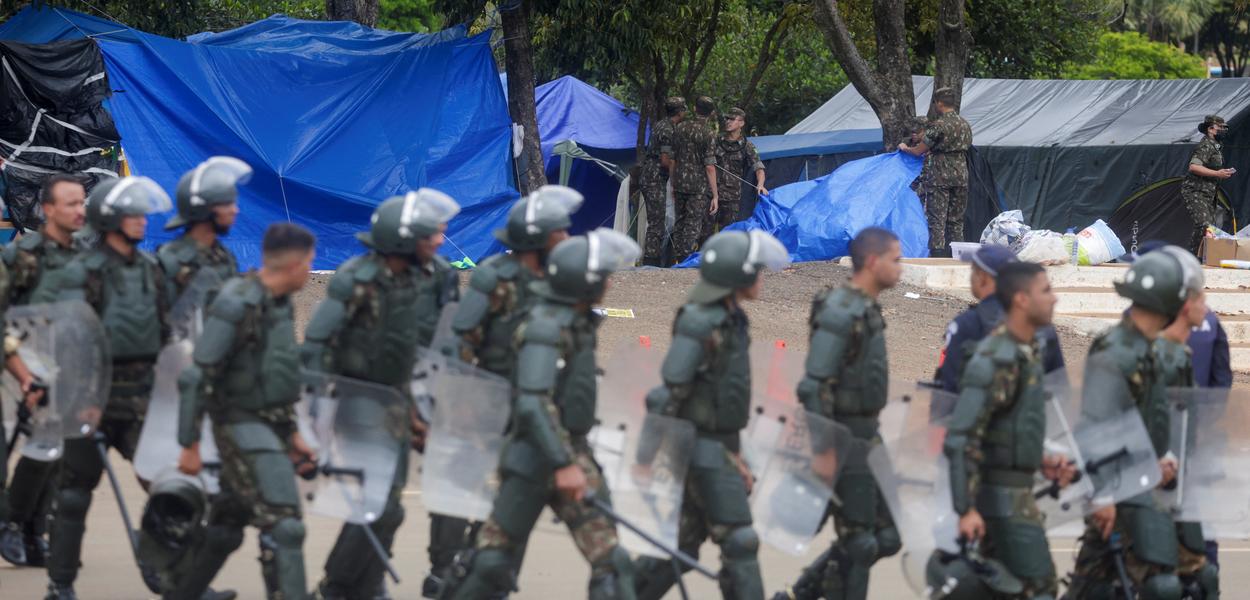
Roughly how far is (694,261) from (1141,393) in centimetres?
1074

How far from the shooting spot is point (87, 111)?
593 inches

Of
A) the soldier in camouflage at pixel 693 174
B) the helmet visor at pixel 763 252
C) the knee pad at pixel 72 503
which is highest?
the soldier in camouflage at pixel 693 174

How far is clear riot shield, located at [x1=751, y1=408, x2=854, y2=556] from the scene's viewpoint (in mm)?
6379

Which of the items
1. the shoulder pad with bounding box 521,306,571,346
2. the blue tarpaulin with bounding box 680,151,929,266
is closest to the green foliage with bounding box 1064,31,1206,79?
the blue tarpaulin with bounding box 680,151,929,266

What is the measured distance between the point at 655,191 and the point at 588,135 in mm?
4672

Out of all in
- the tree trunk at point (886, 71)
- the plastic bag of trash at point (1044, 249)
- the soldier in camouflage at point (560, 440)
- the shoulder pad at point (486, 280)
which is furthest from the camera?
the tree trunk at point (886, 71)

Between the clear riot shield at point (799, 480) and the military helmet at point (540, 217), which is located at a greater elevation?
the military helmet at point (540, 217)

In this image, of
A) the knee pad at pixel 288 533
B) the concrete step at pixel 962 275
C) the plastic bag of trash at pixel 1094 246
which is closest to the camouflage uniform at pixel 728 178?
the concrete step at pixel 962 275

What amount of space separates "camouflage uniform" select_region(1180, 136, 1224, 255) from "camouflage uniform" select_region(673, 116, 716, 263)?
566 centimetres

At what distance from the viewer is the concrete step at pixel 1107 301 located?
1561cm

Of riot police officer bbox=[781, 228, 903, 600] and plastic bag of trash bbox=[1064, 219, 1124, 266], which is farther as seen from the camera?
plastic bag of trash bbox=[1064, 219, 1124, 266]

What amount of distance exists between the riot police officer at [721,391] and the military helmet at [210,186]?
2.17m

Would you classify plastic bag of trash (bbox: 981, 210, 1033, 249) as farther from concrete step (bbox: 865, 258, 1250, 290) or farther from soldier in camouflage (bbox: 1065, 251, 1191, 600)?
soldier in camouflage (bbox: 1065, 251, 1191, 600)

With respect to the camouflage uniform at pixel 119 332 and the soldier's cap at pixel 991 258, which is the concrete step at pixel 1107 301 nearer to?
the soldier's cap at pixel 991 258
